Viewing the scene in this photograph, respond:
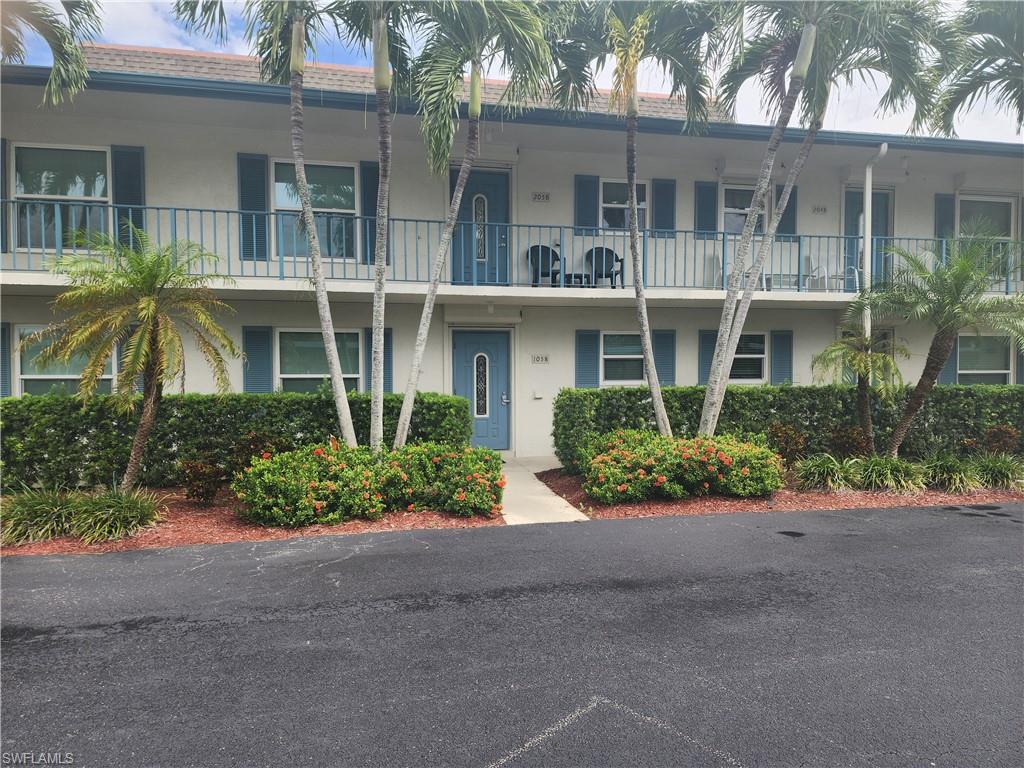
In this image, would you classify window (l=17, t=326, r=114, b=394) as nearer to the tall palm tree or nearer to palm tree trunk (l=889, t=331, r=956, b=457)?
the tall palm tree

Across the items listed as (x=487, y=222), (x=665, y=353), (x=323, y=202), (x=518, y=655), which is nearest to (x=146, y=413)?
(x=323, y=202)

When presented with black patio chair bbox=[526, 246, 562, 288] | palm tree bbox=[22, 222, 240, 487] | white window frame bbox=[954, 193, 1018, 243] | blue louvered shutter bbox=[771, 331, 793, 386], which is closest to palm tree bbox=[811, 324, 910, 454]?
blue louvered shutter bbox=[771, 331, 793, 386]

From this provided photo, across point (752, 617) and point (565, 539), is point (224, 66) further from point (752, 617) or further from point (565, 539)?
point (752, 617)

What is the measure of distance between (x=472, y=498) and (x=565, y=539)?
3.88 feet

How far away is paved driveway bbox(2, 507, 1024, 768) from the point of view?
2699 millimetres

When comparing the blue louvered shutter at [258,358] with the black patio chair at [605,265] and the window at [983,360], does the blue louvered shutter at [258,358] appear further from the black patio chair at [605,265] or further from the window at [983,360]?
the window at [983,360]

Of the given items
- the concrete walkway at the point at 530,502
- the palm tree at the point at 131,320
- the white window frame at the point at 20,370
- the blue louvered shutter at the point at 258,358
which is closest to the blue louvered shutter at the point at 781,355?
the concrete walkway at the point at 530,502

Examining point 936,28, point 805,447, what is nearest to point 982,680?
point 805,447

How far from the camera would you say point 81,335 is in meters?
6.16

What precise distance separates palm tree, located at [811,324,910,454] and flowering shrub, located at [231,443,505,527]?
5.31 meters

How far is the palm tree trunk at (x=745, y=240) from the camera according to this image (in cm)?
779

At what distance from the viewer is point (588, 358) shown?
11.2 m

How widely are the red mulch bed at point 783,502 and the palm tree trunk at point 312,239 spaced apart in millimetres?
3005

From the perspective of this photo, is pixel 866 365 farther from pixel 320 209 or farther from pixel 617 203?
pixel 320 209
